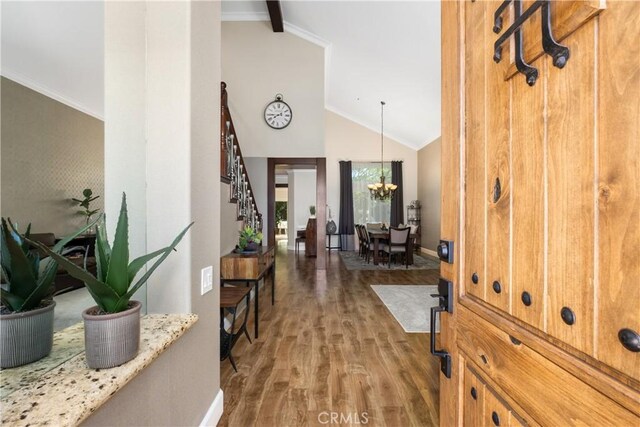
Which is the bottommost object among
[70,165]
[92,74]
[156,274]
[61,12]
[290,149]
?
[156,274]

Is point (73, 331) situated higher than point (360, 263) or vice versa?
point (73, 331)

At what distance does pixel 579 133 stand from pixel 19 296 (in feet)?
4.27

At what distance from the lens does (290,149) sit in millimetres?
5223

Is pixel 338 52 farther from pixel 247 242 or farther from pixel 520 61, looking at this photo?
pixel 520 61

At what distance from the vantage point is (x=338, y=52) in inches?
217

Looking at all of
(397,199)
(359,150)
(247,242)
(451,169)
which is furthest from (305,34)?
(397,199)

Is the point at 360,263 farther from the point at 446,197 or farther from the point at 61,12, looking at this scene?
the point at 61,12

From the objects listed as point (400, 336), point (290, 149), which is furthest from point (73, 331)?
point (290, 149)

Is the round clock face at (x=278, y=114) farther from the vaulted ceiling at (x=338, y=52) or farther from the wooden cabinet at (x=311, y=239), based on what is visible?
the wooden cabinet at (x=311, y=239)

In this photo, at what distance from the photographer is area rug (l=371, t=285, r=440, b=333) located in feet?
10.4

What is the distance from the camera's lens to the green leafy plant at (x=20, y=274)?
683 mm

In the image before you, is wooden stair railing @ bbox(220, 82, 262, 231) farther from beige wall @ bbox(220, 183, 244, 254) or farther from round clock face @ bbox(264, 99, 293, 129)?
round clock face @ bbox(264, 99, 293, 129)

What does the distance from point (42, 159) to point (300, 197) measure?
952 cm

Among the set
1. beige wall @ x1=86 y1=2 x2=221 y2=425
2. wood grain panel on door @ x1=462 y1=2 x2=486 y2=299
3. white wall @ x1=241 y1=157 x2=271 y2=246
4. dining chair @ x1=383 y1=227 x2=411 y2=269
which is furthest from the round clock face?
wood grain panel on door @ x1=462 y1=2 x2=486 y2=299
